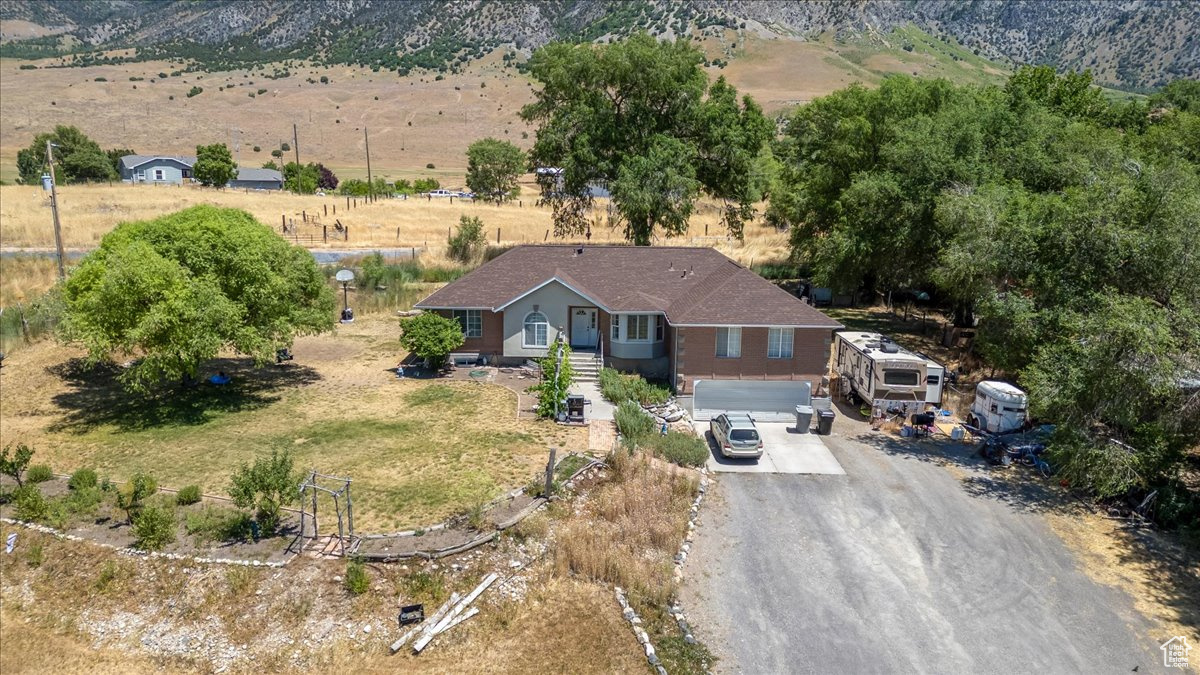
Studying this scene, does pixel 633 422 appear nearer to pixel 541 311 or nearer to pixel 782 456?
pixel 782 456

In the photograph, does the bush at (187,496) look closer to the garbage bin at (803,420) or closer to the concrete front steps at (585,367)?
the concrete front steps at (585,367)

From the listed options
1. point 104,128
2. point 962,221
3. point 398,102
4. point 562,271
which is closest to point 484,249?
point 562,271

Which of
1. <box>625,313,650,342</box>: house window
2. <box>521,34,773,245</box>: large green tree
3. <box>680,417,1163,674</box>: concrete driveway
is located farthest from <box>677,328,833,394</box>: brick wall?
<box>521,34,773,245</box>: large green tree

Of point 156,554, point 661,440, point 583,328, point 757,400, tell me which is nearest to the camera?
point 156,554

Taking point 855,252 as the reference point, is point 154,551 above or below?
below

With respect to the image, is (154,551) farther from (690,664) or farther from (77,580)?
(690,664)

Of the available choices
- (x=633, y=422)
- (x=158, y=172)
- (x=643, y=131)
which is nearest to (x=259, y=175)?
(x=158, y=172)
